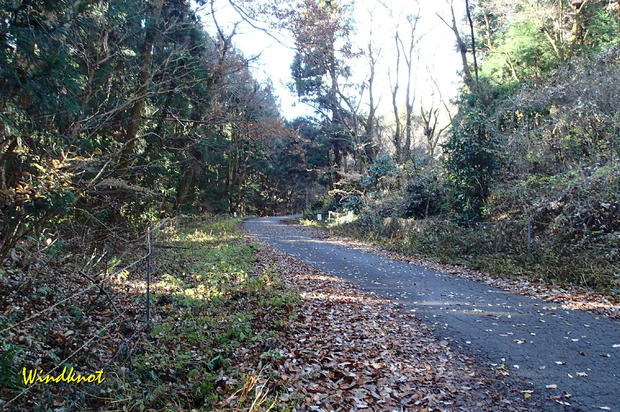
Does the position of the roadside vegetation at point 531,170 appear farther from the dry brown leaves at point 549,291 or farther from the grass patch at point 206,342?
the grass patch at point 206,342

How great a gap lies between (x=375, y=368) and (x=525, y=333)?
254 centimetres

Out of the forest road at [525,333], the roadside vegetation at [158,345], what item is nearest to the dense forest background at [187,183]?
the roadside vegetation at [158,345]

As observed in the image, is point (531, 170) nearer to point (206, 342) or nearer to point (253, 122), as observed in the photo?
point (253, 122)

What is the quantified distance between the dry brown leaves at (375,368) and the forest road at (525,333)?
15.1 inches

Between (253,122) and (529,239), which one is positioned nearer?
(529,239)

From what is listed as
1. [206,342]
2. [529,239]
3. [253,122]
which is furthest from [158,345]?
[253,122]

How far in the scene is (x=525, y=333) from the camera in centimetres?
562

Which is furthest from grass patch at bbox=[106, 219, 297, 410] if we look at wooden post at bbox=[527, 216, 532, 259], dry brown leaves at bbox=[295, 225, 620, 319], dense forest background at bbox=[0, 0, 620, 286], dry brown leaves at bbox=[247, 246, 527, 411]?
wooden post at bbox=[527, 216, 532, 259]

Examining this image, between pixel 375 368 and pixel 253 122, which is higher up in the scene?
pixel 253 122

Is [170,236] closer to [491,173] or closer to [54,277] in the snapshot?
[54,277]

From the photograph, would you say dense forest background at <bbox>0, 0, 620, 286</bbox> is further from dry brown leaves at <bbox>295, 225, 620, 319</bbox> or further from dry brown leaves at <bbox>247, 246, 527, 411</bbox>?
dry brown leaves at <bbox>247, 246, 527, 411</bbox>

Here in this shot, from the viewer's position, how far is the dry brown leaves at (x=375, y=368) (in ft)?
12.8

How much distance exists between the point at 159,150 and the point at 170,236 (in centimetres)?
376

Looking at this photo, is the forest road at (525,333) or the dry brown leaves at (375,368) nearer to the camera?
the dry brown leaves at (375,368)
